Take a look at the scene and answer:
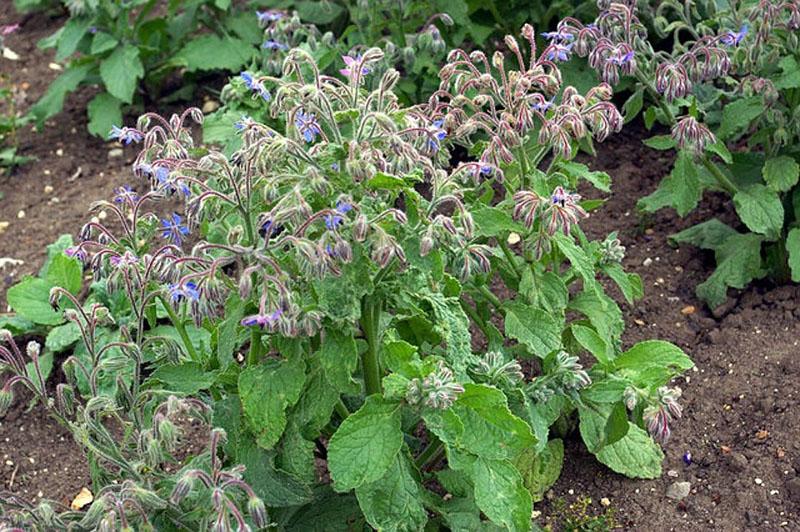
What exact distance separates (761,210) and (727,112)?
1.26 ft

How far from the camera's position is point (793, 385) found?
3998mm

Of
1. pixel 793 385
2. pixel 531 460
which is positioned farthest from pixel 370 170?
pixel 793 385

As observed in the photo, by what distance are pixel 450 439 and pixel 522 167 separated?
94 centimetres

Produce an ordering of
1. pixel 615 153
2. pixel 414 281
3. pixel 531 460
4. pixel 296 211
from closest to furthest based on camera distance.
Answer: pixel 296 211, pixel 414 281, pixel 531 460, pixel 615 153

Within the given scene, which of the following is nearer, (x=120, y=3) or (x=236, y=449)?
(x=236, y=449)

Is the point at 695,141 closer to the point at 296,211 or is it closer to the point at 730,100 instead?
the point at 730,100

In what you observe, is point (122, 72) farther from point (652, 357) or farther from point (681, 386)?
point (652, 357)

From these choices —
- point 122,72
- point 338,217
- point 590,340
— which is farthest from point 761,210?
point 122,72

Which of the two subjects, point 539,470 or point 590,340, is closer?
point 590,340

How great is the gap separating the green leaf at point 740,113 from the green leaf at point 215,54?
7.96 feet

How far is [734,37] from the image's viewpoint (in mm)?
3848

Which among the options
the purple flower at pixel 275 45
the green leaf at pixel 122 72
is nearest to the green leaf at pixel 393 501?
the purple flower at pixel 275 45

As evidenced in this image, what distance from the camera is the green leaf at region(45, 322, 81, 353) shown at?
13.7 ft

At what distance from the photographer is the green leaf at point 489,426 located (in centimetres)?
287
